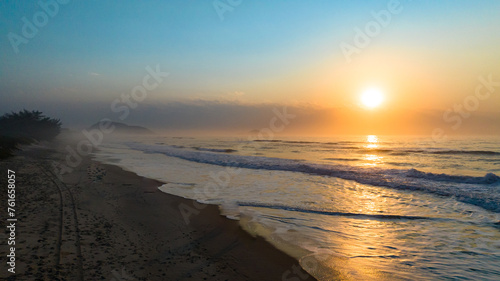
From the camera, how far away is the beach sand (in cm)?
479

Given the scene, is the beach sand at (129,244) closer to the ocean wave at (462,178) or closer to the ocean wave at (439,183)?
the ocean wave at (439,183)

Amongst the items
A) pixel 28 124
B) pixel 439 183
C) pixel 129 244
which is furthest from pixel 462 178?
pixel 28 124

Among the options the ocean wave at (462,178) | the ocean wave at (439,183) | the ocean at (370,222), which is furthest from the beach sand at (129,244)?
the ocean wave at (462,178)

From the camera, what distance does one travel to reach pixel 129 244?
6062 mm

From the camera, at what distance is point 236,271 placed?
5.20 metres

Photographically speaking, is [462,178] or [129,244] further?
[462,178]

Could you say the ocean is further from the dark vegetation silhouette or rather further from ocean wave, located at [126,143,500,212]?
the dark vegetation silhouette

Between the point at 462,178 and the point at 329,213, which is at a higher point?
the point at 462,178

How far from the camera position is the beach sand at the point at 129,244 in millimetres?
4785

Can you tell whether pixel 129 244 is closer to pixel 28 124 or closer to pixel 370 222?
pixel 370 222

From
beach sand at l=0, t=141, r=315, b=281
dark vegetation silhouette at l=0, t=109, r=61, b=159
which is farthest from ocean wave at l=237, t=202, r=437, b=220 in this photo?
dark vegetation silhouette at l=0, t=109, r=61, b=159

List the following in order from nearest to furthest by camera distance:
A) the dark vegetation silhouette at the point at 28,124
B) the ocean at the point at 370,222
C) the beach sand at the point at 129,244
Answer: the beach sand at the point at 129,244 → the ocean at the point at 370,222 → the dark vegetation silhouette at the point at 28,124

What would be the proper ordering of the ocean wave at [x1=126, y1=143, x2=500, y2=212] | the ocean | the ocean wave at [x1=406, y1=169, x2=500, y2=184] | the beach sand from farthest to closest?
the ocean wave at [x1=406, y1=169, x2=500, y2=184] → the ocean wave at [x1=126, y1=143, x2=500, y2=212] → the ocean → the beach sand

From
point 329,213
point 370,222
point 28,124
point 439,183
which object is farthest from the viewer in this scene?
point 28,124
